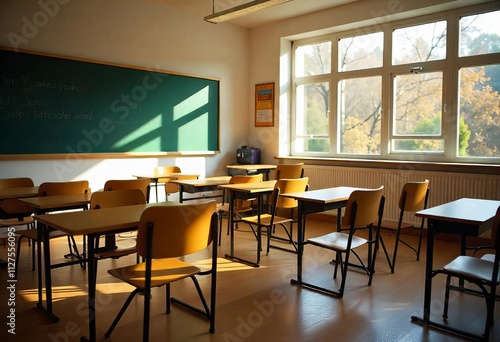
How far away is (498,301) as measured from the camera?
309cm

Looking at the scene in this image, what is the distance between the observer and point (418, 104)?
5512 mm

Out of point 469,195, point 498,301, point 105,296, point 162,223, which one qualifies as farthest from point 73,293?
point 469,195

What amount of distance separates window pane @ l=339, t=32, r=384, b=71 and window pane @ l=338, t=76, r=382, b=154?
0.20 m

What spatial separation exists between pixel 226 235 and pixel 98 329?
278cm

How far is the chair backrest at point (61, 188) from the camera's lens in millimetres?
3574

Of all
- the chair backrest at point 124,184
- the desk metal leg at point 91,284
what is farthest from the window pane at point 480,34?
the desk metal leg at point 91,284

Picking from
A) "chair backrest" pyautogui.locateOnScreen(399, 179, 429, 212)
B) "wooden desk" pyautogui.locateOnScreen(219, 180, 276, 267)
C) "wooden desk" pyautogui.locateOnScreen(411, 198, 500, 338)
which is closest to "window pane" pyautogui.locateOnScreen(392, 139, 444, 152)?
"chair backrest" pyautogui.locateOnScreen(399, 179, 429, 212)

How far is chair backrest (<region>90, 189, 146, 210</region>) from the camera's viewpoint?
289cm

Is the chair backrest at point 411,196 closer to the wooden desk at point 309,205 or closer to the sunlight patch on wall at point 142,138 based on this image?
the wooden desk at point 309,205

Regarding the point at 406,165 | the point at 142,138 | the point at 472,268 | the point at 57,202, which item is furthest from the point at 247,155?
the point at 472,268

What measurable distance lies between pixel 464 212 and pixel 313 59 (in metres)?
4.50

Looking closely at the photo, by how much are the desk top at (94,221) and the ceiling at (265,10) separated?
4.06m

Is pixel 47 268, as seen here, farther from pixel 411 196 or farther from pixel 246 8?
pixel 246 8

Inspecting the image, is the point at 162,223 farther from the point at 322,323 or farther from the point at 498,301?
the point at 498,301
